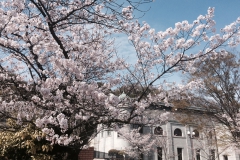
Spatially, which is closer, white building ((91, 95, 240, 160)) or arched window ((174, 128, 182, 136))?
white building ((91, 95, 240, 160))

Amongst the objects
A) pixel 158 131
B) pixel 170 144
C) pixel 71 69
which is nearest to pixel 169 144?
pixel 170 144

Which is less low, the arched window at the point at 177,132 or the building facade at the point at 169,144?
the arched window at the point at 177,132

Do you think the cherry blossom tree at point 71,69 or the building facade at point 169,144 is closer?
the cherry blossom tree at point 71,69

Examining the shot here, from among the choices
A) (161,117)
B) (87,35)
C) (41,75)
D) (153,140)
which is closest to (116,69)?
(87,35)

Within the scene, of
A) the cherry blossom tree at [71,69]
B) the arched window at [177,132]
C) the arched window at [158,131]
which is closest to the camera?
the cherry blossom tree at [71,69]

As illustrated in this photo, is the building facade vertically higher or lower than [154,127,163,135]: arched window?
lower

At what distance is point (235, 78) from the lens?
1708cm

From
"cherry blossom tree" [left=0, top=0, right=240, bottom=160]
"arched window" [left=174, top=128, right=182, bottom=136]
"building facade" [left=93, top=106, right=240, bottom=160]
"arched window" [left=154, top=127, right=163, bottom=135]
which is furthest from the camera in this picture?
"arched window" [left=174, top=128, right=182, bottom=136]

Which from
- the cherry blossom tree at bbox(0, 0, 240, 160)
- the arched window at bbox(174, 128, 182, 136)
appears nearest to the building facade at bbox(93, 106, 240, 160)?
the arched window at bbox(174, 128, 182, 136)

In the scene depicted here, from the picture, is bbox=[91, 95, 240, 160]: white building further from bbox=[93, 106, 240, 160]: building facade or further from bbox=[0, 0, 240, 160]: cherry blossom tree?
bbox=[0, 0, 240, 160]: cherry blossom tree

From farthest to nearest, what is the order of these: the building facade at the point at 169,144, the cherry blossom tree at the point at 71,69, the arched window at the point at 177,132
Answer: the arched window at the point at 177,132, the building facade at the point at 169,144, the cherry blossom tree at the point at 71,69

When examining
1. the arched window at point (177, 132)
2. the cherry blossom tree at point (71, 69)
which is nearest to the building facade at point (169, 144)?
the arched window at point (177, 132)

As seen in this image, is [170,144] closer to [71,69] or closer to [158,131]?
[158,131]

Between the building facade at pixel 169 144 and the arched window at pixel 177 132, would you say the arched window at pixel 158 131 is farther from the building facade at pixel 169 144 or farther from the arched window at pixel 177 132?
the arched window at pixel 177 132
